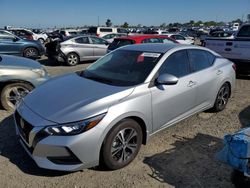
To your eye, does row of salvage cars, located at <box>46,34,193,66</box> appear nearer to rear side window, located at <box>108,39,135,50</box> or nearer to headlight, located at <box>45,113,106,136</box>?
rear side window, located at <box>108,39,135,50</box>

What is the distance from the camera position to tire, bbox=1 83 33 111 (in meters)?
5.89

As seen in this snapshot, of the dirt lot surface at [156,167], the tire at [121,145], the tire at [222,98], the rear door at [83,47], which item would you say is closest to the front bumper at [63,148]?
the tire at [121,145]

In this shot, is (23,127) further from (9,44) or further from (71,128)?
(9,44)

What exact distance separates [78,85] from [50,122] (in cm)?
97

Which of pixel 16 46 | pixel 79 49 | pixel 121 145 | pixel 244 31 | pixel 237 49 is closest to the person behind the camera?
pixel 121 145

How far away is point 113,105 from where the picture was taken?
11.8ft

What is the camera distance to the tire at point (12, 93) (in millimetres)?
5895

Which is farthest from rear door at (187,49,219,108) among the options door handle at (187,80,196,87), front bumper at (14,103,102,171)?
front bumper at (14,103,102,171)

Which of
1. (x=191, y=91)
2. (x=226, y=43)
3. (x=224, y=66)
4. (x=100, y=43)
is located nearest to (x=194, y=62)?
(x=191, y=91)

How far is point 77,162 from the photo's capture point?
3.42 metres

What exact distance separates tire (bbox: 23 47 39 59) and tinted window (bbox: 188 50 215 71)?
11158 millimetres

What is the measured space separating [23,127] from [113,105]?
1209 mm

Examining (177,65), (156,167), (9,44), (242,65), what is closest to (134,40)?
(242,65)

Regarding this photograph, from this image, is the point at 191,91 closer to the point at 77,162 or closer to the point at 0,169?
the point at 77,162
